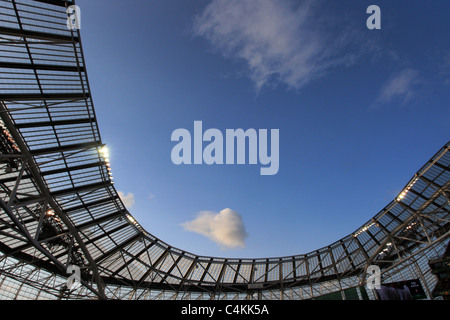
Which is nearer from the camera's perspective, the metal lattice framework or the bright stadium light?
the metal lattice framework

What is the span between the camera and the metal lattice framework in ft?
51.5

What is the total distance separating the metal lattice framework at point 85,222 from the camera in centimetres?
1570

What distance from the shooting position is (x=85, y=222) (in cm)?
2553

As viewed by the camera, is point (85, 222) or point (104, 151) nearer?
point (104, 151)

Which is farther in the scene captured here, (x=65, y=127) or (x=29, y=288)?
(x=29, y=288)

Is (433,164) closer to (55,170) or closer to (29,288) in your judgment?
(55,170)

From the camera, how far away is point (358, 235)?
98.3ft

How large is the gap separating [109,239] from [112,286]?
24.8ft

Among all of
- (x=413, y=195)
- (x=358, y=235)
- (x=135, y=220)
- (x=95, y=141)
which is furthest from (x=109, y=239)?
(x=413, y=195)

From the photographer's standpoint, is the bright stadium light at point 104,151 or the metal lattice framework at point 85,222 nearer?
the metal lattice framework at point 85,222

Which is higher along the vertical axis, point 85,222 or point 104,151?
point 104,151
